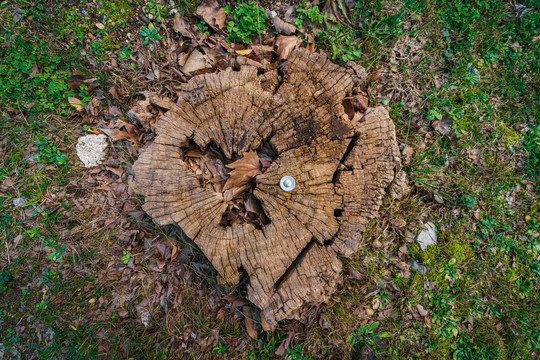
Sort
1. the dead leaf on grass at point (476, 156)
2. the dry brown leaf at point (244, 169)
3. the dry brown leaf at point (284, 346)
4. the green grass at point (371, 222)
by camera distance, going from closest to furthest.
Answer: the dry brown leaf at point (244, 169) → the dry brown leaf at point (284, 346) → the green grass at point (371, 222) → the dead leaf on grass at point (476, 156)

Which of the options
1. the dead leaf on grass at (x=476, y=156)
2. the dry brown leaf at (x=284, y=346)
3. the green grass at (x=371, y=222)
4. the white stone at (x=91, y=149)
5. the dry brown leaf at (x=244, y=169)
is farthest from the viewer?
the dead leaf on grass at (x=476, y=156)

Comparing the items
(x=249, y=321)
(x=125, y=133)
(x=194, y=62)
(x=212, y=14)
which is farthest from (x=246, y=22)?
(x=249, y=321)

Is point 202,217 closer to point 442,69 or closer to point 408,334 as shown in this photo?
point 408,334

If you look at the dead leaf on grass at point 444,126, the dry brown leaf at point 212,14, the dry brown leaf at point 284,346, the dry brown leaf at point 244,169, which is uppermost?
the dry brown leaf at point 212,14

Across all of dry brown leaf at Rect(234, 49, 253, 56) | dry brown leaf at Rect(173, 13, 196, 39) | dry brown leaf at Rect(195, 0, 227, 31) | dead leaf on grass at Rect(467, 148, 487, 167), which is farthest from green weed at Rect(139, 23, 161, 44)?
dead leaf on grass at Rect(467, 148, 487, 167)

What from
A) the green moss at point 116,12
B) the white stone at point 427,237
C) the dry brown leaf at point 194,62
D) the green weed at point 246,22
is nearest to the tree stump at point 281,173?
the dry brown leaf at point 194,62

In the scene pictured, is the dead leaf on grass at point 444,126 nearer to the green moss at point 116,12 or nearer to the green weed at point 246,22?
the green weed at point 246,22

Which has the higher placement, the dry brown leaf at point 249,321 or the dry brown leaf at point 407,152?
the dry brown leaf at point 407,152
